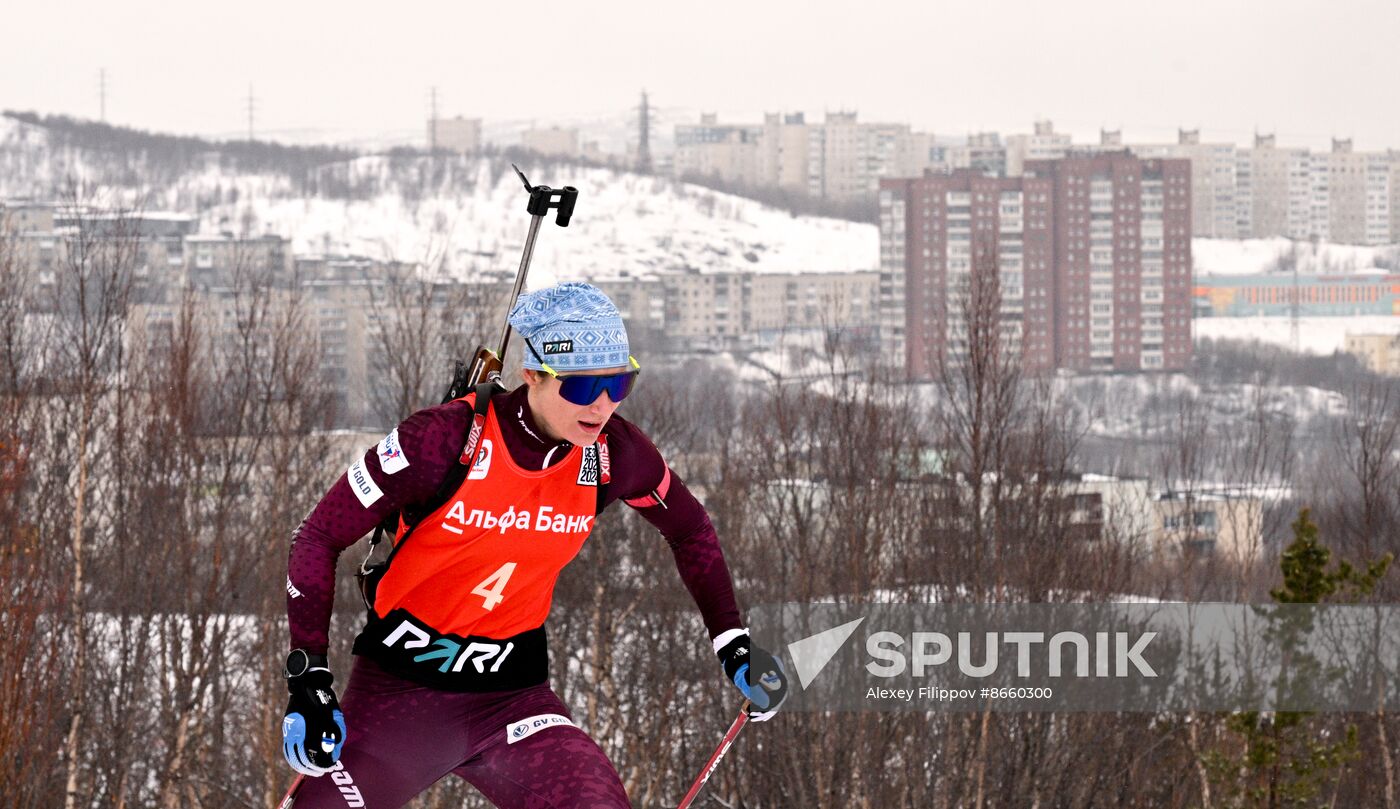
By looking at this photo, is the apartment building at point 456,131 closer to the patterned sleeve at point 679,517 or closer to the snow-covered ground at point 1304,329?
the snow-covered ground at point 1304,329

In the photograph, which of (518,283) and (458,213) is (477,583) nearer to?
(518,283)

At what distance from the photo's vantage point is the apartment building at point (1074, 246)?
92.7m

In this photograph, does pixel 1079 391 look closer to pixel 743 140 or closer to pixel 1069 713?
pixel 1069 713

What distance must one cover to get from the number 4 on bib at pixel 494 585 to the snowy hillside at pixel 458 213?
4798 inches

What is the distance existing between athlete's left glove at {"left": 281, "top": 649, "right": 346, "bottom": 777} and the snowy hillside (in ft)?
400

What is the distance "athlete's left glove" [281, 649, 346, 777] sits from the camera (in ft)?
9.54

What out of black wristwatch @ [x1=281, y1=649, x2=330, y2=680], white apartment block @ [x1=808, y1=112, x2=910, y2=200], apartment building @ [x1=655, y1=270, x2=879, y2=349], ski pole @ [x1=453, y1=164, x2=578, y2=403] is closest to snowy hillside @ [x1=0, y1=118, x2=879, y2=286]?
apartment building @ [x1=655, y1=270, x2=879, y2=349]

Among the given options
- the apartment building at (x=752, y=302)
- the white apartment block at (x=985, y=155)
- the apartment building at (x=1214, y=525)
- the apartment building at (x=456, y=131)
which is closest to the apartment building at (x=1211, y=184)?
the white apartment block at (x=985, y=155)

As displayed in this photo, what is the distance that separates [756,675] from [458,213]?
144 meters

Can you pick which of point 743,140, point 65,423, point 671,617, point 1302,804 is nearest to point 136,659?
point 65,423

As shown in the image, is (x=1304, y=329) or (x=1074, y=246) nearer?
(x=1074, y=246)

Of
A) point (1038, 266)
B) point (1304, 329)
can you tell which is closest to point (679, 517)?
point (1038, 266)

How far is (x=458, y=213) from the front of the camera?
14525 centimetres

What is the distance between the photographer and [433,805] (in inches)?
753
